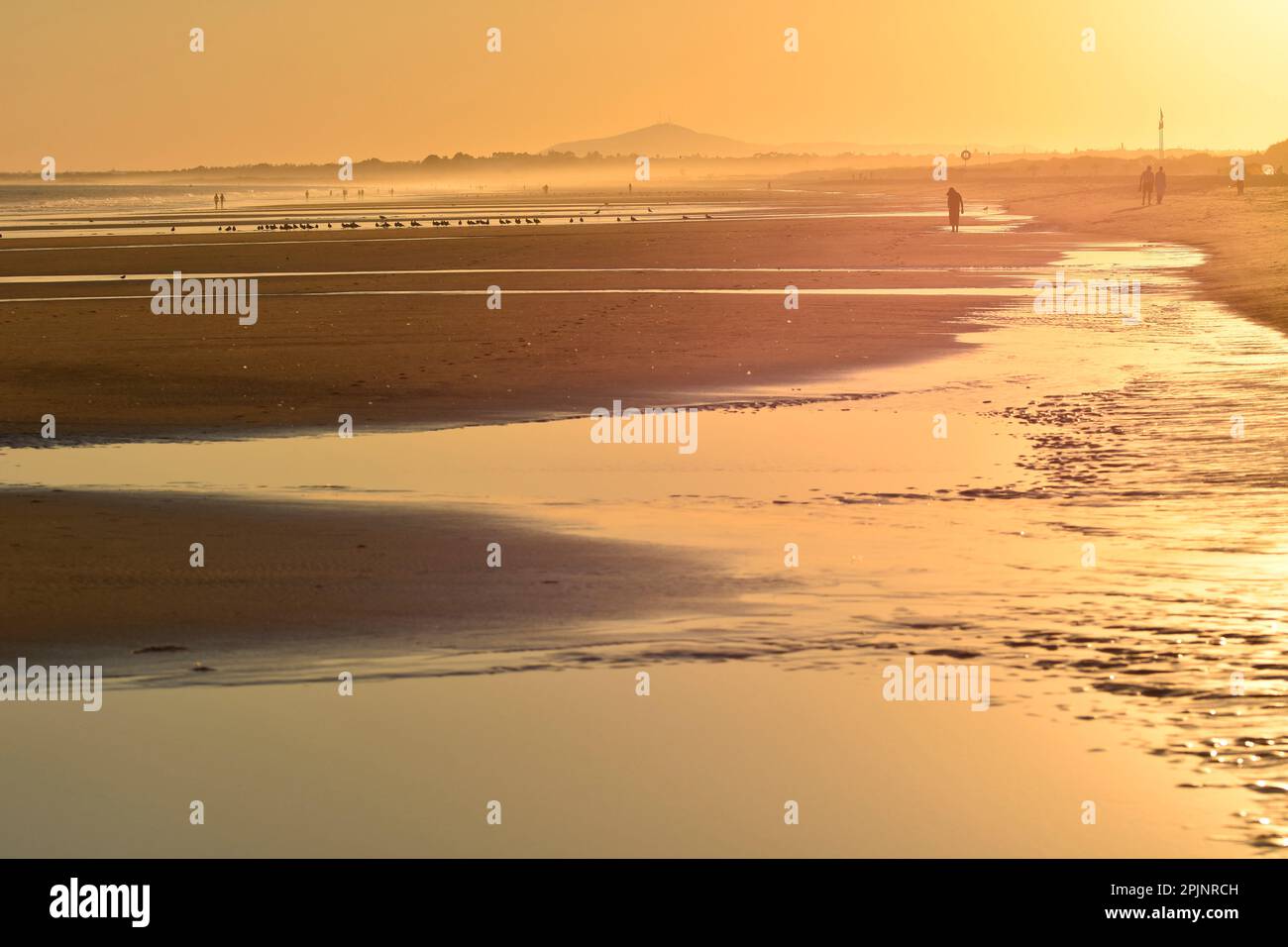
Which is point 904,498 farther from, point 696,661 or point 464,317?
point 464,317

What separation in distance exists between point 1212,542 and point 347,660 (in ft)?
21.5

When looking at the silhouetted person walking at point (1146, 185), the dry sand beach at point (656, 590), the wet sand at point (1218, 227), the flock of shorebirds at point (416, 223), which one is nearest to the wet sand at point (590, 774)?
the dry sand beach at point (656, 590)

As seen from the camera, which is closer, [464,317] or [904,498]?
[904,498]

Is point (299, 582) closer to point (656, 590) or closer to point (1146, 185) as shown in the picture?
point (656, 590)

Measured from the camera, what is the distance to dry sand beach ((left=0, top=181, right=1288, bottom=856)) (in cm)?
836

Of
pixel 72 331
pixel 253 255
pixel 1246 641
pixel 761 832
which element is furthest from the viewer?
pixel 253 255

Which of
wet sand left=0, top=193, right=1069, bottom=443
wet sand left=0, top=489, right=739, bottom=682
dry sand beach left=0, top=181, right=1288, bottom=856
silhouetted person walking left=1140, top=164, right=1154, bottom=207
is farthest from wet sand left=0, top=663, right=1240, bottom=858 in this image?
silhouetted person walking left=1140, top=164, right=1154, bottom=207

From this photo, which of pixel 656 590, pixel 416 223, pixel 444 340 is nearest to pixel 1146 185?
pixel 416 223

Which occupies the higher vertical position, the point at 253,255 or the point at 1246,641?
the point at 253,255

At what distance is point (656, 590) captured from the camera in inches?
488

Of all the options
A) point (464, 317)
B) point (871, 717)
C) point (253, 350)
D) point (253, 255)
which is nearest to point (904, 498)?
point (871, 717)

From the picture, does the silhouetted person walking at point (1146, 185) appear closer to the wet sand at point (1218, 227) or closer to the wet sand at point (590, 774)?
the wet sand at point (1218, 227)
